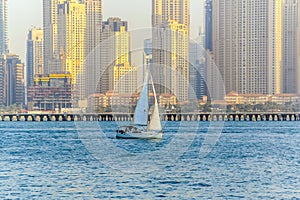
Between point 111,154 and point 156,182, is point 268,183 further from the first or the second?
point 111,154

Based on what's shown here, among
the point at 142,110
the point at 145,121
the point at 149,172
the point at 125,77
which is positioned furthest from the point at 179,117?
the point at 149,172

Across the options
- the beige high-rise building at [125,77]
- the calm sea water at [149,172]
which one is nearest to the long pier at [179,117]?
the beige high-rise building at [125,77]

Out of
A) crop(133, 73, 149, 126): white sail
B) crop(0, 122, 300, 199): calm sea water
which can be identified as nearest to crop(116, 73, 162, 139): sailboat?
crop(133, 73, 149, 126): white sail

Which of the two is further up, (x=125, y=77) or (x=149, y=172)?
(x=125, y=77)

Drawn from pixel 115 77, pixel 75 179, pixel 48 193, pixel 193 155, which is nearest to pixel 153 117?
pixel 193 155

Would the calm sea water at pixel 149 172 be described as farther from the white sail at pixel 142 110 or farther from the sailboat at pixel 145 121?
the white sail at pixel 142 110

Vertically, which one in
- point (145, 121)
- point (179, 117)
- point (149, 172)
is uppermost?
point (145, 121)

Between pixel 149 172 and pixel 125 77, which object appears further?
pixel 125 77

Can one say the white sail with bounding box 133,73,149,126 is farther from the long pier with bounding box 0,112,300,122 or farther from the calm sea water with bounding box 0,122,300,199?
the long pier with bounding box 0,112,300,122

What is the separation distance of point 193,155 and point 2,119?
13795 centimetres

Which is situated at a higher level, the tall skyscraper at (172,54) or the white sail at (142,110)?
the tall skyscraper at (172,54)

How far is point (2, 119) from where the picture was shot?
191250 mm

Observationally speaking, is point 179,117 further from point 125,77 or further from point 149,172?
point 149,172

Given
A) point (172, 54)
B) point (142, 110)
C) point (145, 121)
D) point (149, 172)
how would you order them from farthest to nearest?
point (172, 54) → point (142, 110) → point (145, 121) → point (149, 172)
